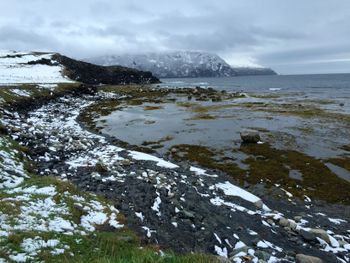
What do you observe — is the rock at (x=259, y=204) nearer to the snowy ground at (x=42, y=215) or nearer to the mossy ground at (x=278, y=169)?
the mossy ground at (x=278, y=169)

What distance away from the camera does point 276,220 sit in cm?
1372

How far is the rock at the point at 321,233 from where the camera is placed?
12.3 metres

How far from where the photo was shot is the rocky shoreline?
11.3 metres

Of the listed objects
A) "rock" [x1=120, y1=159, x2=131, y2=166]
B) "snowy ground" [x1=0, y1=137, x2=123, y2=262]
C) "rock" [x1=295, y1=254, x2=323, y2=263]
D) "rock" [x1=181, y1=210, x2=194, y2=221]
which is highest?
"snowy ground" [x1=0, y1=137, x2=123, y2=262]

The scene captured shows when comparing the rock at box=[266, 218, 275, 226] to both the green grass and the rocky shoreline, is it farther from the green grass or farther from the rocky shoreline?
the green grass

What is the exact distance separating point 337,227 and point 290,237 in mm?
2729

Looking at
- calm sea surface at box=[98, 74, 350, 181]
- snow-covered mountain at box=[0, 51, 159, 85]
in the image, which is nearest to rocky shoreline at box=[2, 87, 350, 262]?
calm sea surface at box=[98, 74, 350, 181]

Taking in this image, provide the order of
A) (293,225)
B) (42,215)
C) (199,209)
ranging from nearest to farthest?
(42,215)
(293,225)
(199,209)

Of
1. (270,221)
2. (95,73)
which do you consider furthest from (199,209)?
(95,73)

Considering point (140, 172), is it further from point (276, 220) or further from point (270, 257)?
point (270, 257)

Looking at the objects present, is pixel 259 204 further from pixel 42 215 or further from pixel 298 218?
pixel 42 215

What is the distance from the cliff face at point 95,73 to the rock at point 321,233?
8774cm

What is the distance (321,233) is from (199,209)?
15.7 feet

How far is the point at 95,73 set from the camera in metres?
114
